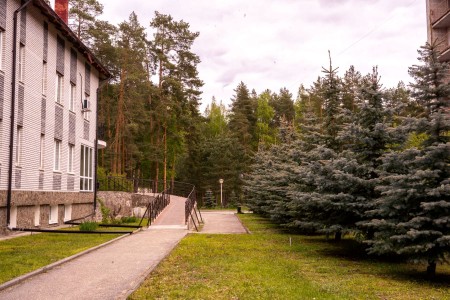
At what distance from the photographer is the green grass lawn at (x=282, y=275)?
7340mm

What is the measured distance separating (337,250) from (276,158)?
1235 centimetres

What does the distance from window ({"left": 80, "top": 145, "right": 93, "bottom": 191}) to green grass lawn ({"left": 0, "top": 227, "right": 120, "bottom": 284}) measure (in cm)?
679

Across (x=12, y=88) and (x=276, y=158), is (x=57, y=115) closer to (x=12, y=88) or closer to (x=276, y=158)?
(x=12, y=88)

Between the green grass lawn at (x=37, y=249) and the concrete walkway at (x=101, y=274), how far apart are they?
54cm

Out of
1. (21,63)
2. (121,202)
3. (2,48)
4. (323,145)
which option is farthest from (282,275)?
(121,202)

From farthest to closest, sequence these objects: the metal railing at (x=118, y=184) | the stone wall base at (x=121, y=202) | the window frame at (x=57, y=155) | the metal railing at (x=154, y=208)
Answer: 1. the metal railing at (x=118, y=184)
2. the stone wall base at (x=121, y=202)
3. the metal railing at (x=154, y=208)
4. the window frame at (x=57, y=155)

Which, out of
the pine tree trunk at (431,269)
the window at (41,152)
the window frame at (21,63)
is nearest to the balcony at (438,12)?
the pine tree trunk at (431,269)

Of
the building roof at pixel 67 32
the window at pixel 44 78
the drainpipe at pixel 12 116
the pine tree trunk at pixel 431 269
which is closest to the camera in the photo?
the pine tree trunk at pixel 431 269

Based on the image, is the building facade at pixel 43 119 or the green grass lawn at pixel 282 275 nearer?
the green grass lawn at pixel 282 275

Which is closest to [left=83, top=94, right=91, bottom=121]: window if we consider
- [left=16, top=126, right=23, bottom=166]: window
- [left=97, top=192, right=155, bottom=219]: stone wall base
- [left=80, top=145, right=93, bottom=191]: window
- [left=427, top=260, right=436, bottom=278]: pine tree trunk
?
[left=80, top=145, right=93, bottom=191]: window

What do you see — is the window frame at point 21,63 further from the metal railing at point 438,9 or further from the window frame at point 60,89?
the metal railing at point 438,9

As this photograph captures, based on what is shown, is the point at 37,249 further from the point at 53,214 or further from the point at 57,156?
the point at 57,156

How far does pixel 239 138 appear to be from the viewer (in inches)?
2505

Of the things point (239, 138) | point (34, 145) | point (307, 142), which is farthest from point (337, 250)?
point (239, 138)
